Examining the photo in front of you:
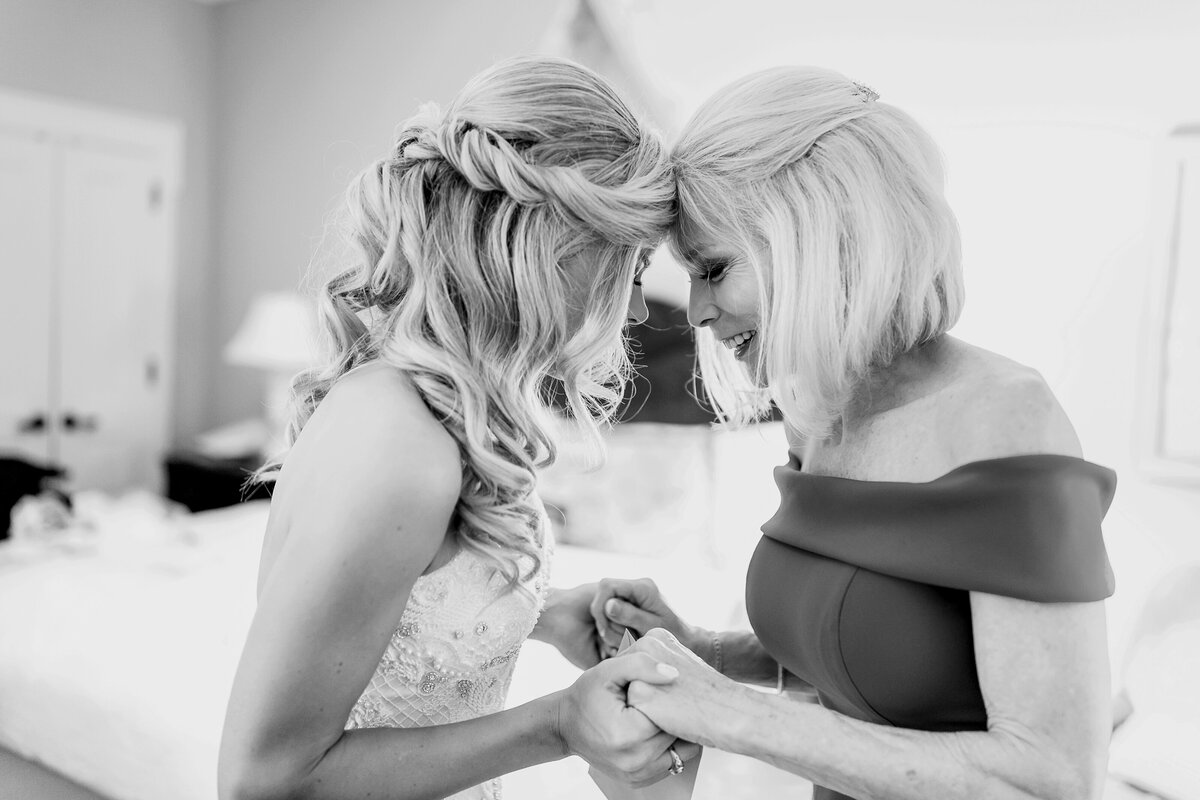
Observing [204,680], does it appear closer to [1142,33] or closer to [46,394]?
[1142,33]

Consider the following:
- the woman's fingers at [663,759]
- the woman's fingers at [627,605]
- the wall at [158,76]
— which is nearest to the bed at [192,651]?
the woman's fingers at [627,605]

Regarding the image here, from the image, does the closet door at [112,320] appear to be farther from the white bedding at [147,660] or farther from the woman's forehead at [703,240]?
the woman's forehead at [703,240]

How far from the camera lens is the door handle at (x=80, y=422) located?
530 centimetres

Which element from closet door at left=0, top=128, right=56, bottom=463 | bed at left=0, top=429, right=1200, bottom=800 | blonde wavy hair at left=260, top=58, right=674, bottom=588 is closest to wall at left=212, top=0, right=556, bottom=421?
closet door at left=0, top=128, right=56, bottom=463

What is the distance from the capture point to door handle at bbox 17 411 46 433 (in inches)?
201

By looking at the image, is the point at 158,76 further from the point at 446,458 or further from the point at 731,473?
the point at 446,458

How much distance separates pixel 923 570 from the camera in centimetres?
109

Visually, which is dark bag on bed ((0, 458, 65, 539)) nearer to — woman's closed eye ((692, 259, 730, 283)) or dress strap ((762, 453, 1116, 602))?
woman's closed eye ((692, 259, 730, 283))

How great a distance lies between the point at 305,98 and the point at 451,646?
490 cm

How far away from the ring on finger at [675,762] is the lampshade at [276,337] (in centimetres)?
401

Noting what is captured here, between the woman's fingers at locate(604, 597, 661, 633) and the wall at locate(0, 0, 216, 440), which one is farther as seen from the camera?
the wall at locate(0, 0, 216, 440)

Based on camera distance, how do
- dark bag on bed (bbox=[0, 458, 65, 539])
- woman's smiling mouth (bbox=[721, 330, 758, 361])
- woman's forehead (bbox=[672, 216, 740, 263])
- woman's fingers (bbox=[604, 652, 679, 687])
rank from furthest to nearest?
1. dark bag on bed (bbox=[0, 458, 65, 539])
2. woman's smiling mouth (bbox=[721, 330, 758, 361])
3. woman's forehead (bbox=[672, 216, 740, 263])
4. woman's fingers (bbox=[604, 652, 679, 687])

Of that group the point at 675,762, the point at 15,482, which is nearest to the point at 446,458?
the point at 675,762

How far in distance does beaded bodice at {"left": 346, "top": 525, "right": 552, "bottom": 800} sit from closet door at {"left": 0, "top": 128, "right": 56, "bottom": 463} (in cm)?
454
